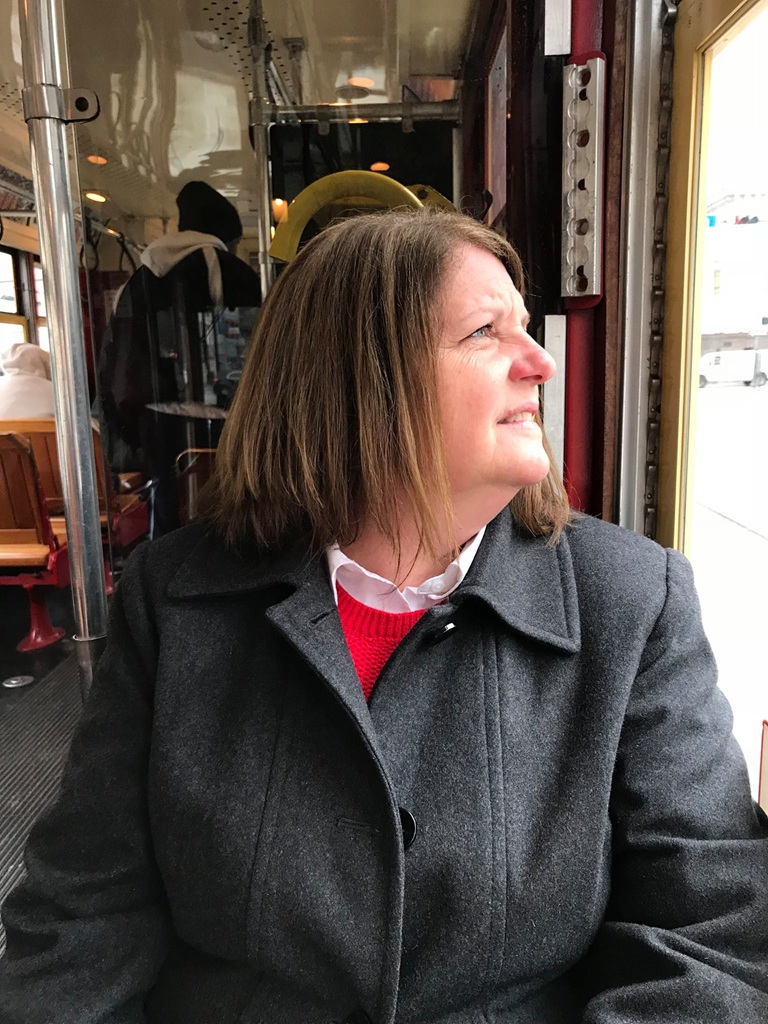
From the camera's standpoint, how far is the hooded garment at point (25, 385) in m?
4.36

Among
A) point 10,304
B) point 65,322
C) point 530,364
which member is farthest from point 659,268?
point 10,304

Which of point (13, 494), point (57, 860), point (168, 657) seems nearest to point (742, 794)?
point (168, 657)

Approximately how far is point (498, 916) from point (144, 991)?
525mm

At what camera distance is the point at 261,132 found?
2.65 m

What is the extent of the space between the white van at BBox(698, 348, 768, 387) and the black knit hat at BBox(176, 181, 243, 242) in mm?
2104

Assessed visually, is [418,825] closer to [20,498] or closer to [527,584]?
[527,584]

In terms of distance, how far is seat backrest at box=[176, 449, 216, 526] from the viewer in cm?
301

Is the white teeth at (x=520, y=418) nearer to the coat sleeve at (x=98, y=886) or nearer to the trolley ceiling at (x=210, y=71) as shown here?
the coat sleeve at (x=98, y=886)

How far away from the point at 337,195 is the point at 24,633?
114 inches

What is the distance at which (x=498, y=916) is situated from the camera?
2.75 feet

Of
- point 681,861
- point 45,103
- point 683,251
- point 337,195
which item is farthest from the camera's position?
point 337,195

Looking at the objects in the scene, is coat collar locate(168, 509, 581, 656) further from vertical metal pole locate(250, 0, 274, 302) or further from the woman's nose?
vertical metal pole locate(250, 0, 274, 302)

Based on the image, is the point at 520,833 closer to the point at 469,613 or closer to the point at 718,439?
the point at 469,613

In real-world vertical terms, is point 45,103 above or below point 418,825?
above
